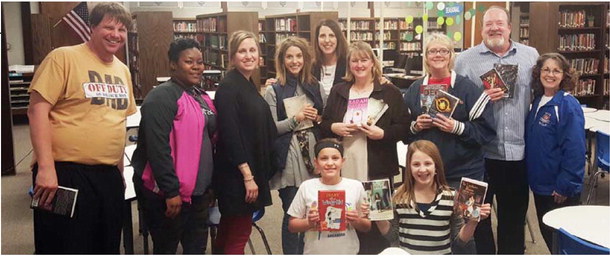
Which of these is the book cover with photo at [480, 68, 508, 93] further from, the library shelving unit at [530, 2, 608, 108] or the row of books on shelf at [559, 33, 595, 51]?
the row of books on shelf at [559, 33, 595, 51]

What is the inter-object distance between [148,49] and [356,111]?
1.79 metres

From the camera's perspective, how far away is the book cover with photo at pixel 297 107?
8.97 ft

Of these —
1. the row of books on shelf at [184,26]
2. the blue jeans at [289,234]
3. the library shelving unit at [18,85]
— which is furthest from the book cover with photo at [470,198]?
the library shelving unit at [18,85]

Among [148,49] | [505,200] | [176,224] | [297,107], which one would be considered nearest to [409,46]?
[148,49]

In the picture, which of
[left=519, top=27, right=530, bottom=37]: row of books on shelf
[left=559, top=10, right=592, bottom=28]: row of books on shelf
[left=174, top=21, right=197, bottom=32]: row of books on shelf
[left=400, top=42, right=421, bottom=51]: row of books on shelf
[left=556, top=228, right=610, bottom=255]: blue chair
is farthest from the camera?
[left=400, top=42, right=421, bottom=51]: row of books on shelf

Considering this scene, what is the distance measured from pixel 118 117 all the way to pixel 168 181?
0.36 metres

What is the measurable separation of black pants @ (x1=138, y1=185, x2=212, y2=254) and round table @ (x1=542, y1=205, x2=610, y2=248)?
5.10 feet

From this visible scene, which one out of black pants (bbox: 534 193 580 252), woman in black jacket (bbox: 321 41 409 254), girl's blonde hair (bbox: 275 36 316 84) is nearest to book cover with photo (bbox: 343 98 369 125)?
woman in black jacket (bbox: 321 41 409 254)

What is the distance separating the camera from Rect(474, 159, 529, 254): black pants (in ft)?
9.87

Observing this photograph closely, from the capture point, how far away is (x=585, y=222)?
2469mm

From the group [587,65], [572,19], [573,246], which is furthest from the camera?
[587,65]

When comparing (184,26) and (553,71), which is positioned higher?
(184,26)

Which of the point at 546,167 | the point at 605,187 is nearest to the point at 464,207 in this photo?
the point at 546,167

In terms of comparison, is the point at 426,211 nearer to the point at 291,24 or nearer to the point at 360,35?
the point at 291,24
